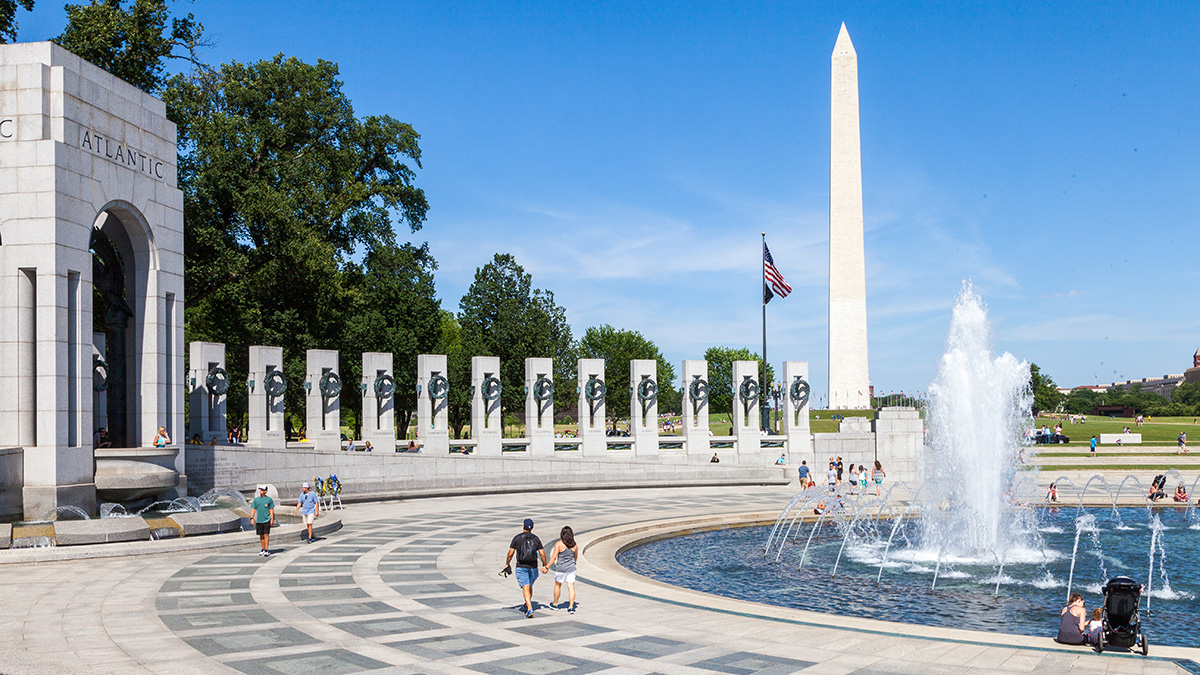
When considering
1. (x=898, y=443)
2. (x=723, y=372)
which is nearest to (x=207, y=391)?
(x=898, y=443)

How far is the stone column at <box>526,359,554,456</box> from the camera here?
3884 centimetres

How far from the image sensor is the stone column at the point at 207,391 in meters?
33.8

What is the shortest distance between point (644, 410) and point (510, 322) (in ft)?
83.1

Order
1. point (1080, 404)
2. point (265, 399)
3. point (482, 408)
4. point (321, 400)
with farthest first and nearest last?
point (1080, 404), point (482, 408), point (321, 400), point (265, 399)

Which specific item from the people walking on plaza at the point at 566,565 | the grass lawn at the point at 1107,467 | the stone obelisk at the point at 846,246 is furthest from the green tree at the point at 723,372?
the people walking on plaza at the point at 566,565

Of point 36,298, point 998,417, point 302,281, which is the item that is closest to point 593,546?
point 998,417

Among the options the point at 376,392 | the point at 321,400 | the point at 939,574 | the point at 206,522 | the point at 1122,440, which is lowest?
the point at 939,574

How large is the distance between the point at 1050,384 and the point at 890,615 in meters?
146

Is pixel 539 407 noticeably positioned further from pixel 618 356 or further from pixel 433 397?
pixel 618 356

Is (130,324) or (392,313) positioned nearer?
(130,324)

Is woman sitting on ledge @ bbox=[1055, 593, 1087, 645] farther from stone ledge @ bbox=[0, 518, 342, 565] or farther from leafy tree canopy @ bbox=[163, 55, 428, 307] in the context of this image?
leafy tree canopy @ bbox=[163, 55, 428, 307]

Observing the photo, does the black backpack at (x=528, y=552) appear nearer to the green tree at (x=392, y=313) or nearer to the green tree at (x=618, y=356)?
the green tree at (x=392, y=313)

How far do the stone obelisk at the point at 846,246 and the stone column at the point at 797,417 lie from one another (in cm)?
2336

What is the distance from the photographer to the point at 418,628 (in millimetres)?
12875
